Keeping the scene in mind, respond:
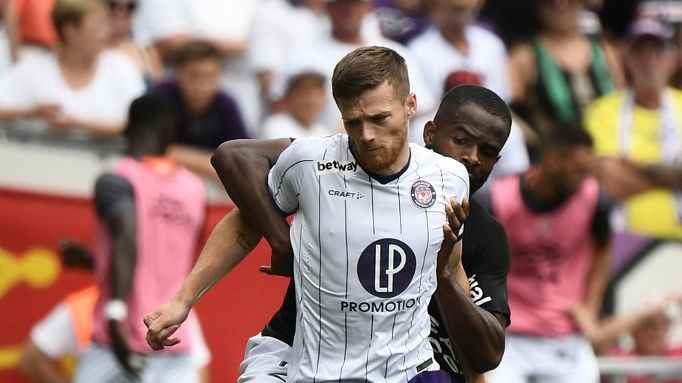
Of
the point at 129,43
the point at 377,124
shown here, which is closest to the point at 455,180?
the point at 377,124

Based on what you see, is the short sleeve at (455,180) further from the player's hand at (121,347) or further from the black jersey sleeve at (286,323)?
the player's hand at (121,347)

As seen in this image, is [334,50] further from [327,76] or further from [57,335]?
[57,335]

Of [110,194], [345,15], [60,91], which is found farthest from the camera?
[345,15]

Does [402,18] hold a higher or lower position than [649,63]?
higher

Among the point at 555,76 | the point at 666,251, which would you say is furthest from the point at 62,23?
the point at 666,251

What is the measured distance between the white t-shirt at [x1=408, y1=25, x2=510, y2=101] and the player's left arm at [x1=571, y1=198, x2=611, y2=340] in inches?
59.9

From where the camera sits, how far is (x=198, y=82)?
1045cm

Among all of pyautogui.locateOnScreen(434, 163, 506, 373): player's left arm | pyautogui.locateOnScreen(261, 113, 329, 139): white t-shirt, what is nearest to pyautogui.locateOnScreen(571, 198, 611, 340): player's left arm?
pyautogui.locateOnScreen(261, 113, 329, 139): white t-shirt

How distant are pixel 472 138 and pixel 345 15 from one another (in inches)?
207

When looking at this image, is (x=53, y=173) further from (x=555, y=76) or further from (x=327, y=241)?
(x=327, y=241)

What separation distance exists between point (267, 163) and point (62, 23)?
516 centimetres

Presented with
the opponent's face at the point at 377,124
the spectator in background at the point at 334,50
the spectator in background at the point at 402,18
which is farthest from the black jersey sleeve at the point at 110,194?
the opponent's face at the point at 377,124

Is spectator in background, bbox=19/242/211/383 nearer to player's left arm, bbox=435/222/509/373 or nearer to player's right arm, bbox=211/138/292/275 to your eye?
player's left arm, bbox=435/222/509/373

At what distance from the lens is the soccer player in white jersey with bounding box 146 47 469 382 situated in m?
5.06
